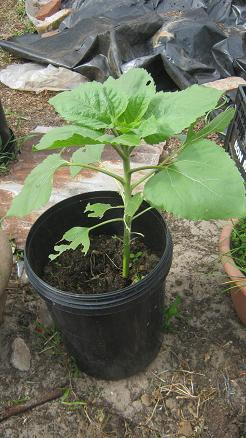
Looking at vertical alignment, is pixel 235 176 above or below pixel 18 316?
above

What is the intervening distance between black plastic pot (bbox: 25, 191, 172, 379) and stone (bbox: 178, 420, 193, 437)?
264 mm

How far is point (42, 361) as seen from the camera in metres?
1.71

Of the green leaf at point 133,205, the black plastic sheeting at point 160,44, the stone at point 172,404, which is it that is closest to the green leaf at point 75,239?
the green leaf at point 133,205

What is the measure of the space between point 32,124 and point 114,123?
225 centimetres

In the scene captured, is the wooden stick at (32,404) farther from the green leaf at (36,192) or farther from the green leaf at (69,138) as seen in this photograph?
the green leaf at (69,138)

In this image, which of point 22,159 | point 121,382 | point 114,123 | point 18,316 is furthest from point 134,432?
point 22,159

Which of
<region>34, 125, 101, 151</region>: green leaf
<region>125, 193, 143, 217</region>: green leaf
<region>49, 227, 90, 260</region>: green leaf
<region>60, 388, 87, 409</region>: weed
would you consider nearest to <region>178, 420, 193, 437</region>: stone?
<region>60, 388, 87, 409</region>: weed

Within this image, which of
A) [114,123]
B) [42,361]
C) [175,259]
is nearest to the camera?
[114,123]

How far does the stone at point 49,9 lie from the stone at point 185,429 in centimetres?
442

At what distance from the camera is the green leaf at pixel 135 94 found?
110cm

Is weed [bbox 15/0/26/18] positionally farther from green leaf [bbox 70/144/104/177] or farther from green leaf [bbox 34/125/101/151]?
green leaf [bbox 34/125/101/151]

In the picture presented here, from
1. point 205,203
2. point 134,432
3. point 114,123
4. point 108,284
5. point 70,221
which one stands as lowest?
point 134,432

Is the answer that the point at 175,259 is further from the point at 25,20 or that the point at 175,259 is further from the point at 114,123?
the point at 25,20

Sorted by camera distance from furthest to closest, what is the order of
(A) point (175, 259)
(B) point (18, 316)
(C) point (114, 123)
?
(A) point (175, 259), (B) point (18, 316), (C) point (114, 123)
